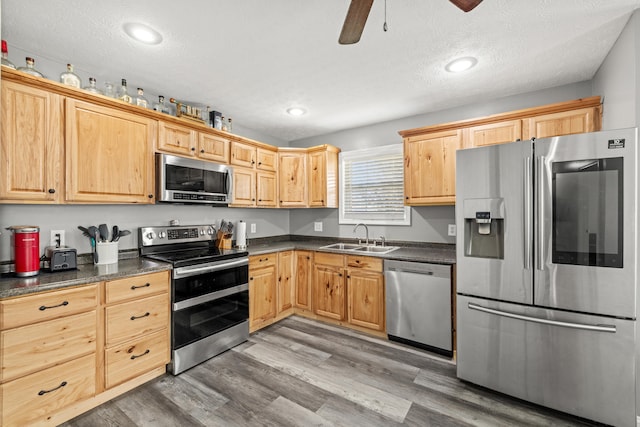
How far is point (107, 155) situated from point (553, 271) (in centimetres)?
344

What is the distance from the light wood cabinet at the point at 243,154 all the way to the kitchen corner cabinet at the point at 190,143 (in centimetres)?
9

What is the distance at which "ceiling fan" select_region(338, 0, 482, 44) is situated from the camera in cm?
123

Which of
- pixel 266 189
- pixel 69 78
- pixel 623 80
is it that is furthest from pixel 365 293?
pixel 69 78

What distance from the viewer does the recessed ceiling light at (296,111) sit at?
330 cm

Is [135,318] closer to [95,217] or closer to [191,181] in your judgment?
[95,217]

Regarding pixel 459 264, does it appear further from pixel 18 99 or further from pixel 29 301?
pixel 18 99

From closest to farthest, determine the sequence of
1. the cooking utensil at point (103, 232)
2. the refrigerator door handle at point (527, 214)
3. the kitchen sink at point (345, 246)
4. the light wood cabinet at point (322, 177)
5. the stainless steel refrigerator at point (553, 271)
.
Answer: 1. the stainless steel refrigerator at point (553, 271)
2. the refrigerator door handle at point (527, 214)
3. the cooking utensil at point (103, 232)
4. the kitchen sink at point (345, 246)
5. the light wood cabinet at point (322, 177)

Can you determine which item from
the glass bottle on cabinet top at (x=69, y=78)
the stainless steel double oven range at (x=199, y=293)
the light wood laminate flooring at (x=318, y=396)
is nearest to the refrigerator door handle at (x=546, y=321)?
the light wood laminate flooring at (x=318, y=396)

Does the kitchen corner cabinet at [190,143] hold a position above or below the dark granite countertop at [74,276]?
above

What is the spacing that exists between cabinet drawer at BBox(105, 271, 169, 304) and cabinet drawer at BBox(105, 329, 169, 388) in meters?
0.34

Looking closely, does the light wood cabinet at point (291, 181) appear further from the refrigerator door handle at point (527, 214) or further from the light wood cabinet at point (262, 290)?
the refrigerator door handle at point (527, 214)

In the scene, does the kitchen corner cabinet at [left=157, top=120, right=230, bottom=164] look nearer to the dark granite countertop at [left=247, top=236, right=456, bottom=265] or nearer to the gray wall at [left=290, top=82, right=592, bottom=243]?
the dark granite countertop at [left=247, top=236, right=456, bottom=265]

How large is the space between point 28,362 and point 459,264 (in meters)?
2.94

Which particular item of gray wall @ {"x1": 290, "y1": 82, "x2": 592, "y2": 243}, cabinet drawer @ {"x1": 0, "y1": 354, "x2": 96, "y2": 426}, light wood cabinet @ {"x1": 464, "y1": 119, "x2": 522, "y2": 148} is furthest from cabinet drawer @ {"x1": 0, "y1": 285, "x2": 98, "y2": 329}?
light wood cabinet @ {"x1": 464, "y1": 119, "x2": 522, "y2": 148}
